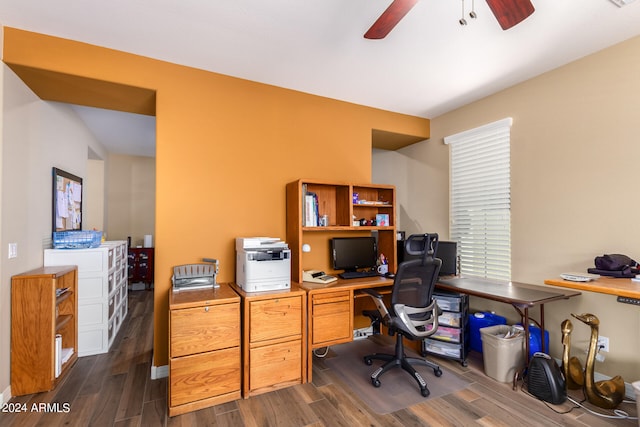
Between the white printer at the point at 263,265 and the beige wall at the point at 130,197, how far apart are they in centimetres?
459

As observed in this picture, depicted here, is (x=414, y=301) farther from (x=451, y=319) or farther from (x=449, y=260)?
(x=449, y=260)

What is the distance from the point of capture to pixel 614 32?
7.76 feet

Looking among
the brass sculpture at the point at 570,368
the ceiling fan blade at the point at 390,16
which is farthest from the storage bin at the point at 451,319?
the ceiling fan blade at the point at 390,16

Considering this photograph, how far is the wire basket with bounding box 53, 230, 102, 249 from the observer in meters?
3.10

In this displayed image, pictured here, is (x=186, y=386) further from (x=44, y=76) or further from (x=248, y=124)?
(x=44, y=76)

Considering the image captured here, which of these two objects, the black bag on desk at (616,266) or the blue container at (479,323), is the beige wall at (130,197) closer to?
the blue container at (479,323)

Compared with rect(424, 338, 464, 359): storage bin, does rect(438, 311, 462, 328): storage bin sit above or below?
above

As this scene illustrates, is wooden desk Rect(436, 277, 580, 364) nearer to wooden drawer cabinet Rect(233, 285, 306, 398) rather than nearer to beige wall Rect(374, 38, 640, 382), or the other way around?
beige wall Rect(374, 38, 640, 382)

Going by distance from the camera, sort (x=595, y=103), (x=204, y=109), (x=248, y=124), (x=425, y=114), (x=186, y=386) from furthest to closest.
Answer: (x=425, y=114)
(x=248, y=124)
(x=204, y=109)
(x=595, y=103)
(x=186, y=386)

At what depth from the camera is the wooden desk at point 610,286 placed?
183cm

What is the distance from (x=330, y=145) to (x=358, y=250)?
49.5 inches

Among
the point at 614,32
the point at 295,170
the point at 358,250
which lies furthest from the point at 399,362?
the point at 614,32

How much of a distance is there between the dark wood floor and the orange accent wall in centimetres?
47

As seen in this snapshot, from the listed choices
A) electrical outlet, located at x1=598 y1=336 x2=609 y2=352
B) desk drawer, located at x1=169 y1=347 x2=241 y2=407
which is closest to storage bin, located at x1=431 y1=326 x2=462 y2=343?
electrical outlet, located at x1=598 y1=336 x2=609 y2=352
